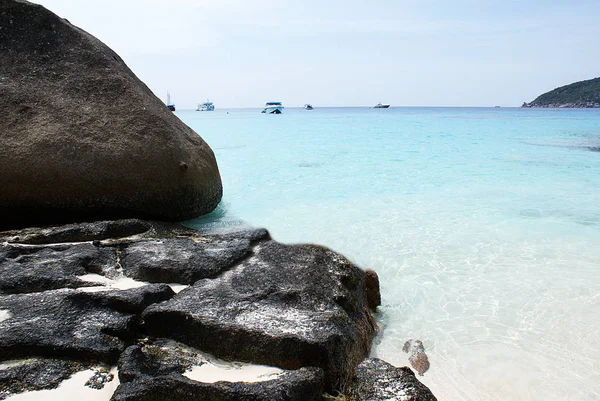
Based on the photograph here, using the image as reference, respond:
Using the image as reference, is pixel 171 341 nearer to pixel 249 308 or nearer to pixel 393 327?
pixel 249 308

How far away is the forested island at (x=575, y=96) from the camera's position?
9162 cm

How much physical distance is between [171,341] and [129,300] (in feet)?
1.25

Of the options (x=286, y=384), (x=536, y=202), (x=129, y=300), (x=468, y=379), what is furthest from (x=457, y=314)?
(x=536, y=202)

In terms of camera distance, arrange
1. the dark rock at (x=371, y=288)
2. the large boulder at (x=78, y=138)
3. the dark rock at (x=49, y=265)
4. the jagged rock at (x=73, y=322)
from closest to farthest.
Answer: the jagged rock at (x=73, y=322), the dark rock at (x=49, y=265), the dark rock at (x=371, y=288), the large boulder at (x=78, y=138)

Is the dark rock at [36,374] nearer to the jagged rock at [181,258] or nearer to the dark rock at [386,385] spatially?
the jagged rock at [181,258]

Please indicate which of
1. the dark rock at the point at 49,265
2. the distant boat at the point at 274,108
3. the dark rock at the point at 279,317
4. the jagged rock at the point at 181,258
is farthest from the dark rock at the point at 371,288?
the distant boat at the point at 274,108

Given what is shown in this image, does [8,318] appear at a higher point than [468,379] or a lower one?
higher

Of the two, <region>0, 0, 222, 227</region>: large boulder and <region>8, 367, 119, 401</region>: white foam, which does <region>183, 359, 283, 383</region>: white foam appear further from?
<region>0, 0, 222, 227</region>: large boulder

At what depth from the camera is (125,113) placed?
16.7 ft

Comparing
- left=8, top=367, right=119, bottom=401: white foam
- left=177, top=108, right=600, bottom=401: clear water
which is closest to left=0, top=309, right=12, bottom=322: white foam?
left=8, top=367, right=119, bottom=401: white foam

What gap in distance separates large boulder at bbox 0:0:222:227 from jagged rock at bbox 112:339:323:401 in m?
2.75

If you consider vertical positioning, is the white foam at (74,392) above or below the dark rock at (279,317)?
below

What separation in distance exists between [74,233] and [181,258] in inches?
46.5

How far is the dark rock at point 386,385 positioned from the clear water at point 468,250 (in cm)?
79
